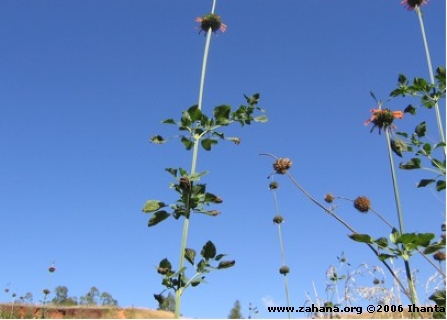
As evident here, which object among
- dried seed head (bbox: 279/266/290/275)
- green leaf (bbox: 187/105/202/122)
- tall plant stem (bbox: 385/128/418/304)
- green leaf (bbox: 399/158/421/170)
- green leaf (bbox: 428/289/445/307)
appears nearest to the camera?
tall plant stem (bbox: 385/128/418/304)

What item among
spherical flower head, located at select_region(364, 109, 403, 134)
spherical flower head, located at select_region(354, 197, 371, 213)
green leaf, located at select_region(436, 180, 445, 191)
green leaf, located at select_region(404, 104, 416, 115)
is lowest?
green leaf, located at select_region(436, 180, 445, 191)

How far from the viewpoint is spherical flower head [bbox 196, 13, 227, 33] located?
4.34 metres

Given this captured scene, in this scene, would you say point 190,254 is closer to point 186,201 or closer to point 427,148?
point 186,201

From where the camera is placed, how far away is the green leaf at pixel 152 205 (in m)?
2.65

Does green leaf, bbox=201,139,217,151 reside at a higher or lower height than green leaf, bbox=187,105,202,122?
lower

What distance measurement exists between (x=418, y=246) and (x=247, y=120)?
Result: 1438 mm

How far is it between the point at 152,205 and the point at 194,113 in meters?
0.70

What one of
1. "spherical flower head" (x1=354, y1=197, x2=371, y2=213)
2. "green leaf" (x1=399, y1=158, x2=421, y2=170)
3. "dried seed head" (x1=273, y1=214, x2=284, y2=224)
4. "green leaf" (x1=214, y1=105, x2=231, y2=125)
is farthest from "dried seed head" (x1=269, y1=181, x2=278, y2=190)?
"green leaf" (x1=214, y1=105, x2=231, y2=125)

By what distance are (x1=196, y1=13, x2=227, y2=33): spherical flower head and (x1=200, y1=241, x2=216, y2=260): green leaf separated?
8.05ft

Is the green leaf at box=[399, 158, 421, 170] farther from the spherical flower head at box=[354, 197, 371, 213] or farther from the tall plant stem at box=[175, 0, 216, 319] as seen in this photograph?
the tall plant stem at box=[175, 0, 216, 319]

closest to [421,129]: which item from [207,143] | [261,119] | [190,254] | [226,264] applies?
[261,119]

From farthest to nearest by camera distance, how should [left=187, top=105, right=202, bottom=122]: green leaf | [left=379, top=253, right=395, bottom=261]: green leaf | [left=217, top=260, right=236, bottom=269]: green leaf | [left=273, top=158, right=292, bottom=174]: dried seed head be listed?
1. [left=273, top=158, right=292, bottom=174]: dried seed head
2. [left=187, top=105, right=202, bottom=122]: green leaf
3. [left=217, top=260, right=236, bottom=269]: green leaf
4. [left=379, top=253, right=395, bottom=261]: green leaf

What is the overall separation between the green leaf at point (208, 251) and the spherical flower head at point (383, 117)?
1.77 metres

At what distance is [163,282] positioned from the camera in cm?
244
